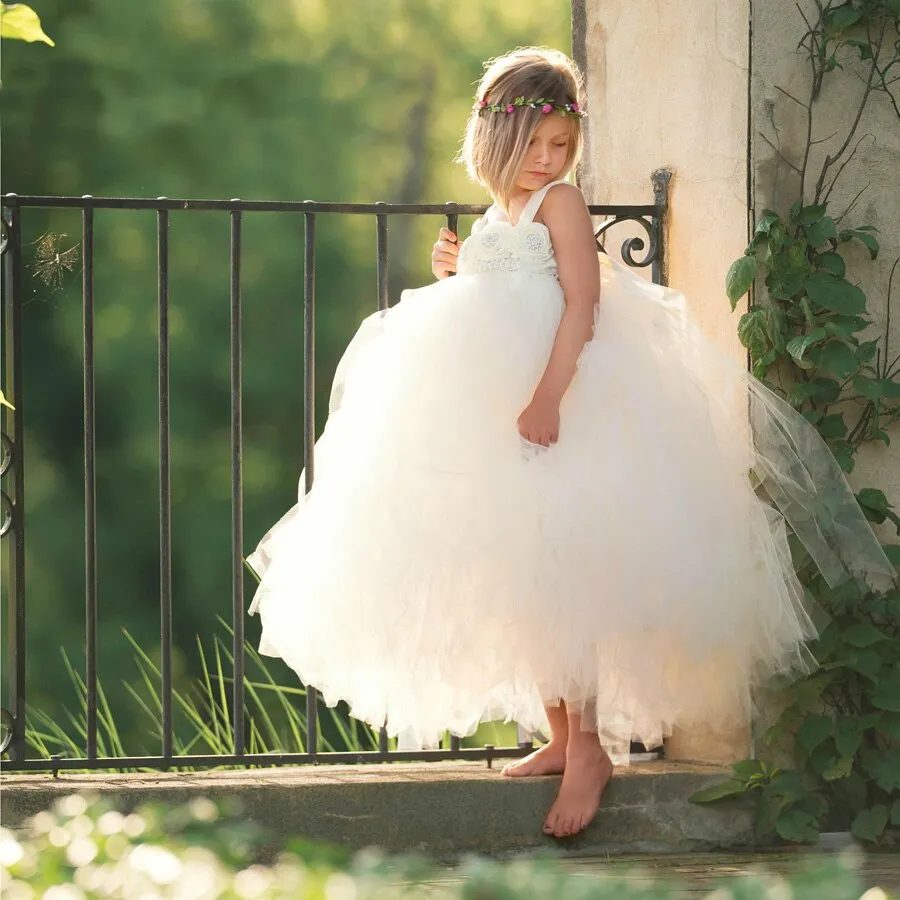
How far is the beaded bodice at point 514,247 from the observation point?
8.84 ft

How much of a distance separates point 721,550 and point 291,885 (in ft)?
5.58

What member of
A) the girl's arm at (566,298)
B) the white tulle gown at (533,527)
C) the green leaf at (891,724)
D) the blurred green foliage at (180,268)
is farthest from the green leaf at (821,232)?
the blurred green foliage at (180,268)

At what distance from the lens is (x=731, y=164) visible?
2.93 metres

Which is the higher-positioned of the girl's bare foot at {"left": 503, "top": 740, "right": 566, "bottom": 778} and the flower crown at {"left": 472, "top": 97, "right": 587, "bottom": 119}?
the flower crown at {"left": 472, "top": 97, "right": 587, "bottom": 119}

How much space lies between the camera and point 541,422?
8.25 feet

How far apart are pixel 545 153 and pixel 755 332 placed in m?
0.59

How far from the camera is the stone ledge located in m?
2.75

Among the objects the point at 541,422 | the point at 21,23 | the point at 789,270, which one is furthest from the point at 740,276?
the point at 21,23

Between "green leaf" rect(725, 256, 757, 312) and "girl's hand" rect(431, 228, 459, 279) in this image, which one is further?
"girl's hand" rect(431, 228, 459, 279)

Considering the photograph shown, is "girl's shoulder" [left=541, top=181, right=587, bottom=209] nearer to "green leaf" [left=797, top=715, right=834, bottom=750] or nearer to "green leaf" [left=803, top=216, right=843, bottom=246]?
"green leaf" [left=803, top=216, right=843, bottom=246]

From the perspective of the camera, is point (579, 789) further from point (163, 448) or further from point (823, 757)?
point (163, 448)

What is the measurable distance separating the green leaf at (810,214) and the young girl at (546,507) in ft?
1.18

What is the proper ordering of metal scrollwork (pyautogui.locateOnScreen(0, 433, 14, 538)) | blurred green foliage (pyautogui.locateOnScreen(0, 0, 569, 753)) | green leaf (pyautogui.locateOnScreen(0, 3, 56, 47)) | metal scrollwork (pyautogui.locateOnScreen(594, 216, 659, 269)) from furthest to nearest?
blurred green foliage (pyautogui.locateOnScreen(0, 0, 569, 753)) < metal scrollwork (pyautogui.locateOnScreen(594, 216, 659, 269)) < metal scrollwork (pyautogui.locateOnScreen(0, 433, 14, 538)) < green leaf (pyautogui.locateOnScreen(0, 3, 56, 47))

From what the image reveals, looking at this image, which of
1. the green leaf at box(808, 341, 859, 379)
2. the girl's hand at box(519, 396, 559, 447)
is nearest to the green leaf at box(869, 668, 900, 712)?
the green leaf at box(808, 341, 859, 379)
